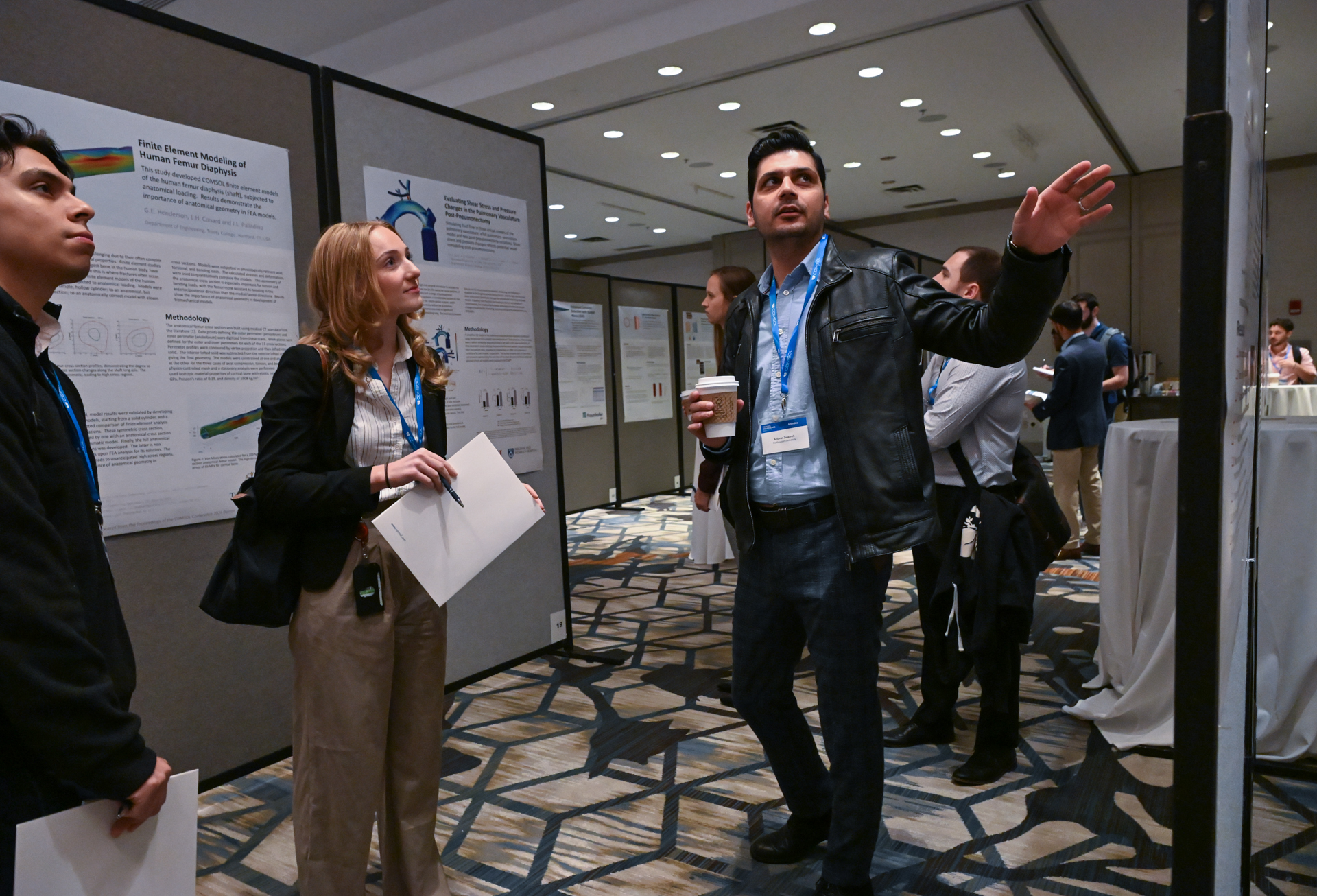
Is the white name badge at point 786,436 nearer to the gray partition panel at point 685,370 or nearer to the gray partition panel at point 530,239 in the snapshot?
the gray partition panel at point 530,239

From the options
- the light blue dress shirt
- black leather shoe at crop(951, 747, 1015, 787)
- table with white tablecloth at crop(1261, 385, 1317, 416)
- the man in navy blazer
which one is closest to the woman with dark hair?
the light blue dress shirt

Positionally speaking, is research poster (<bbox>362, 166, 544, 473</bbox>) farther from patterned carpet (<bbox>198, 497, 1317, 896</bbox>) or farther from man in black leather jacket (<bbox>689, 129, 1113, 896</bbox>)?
man in black leather jacket (<bbox>689, 129, 1113, 896</bbox>)

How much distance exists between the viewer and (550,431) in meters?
3.95

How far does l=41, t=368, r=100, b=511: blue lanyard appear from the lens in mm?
1107

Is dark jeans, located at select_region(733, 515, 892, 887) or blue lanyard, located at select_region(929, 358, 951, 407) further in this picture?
blue lanyard, located at select_region(929, 358, 951, 407)

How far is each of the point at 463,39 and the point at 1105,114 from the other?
5.93 m

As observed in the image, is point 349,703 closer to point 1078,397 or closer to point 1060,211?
point 1060,211

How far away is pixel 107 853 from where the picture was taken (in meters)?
0.95

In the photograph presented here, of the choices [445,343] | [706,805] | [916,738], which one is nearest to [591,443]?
[445,343]

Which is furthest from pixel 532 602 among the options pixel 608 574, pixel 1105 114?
pixel 1105 114

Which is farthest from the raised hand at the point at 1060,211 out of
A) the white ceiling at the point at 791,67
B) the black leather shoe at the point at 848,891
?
the white ceiling at the point at 791,67

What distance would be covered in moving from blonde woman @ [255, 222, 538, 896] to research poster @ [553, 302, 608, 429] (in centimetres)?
593

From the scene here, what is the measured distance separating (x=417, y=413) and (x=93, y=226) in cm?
124

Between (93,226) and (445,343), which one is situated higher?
(93,226)
